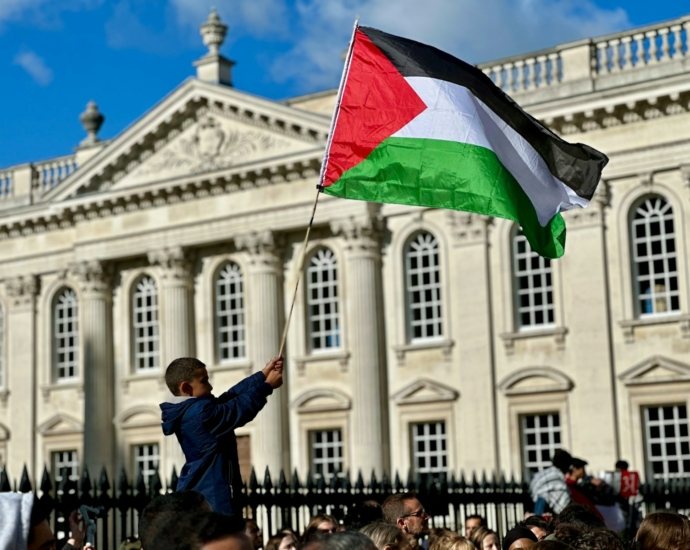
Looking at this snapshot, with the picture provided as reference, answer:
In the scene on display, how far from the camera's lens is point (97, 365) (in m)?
36.9

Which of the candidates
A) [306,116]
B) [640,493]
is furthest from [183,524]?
[306,116]

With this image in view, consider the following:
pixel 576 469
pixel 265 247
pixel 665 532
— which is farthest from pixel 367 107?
pixel 265 247

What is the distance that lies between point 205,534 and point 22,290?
36776mm

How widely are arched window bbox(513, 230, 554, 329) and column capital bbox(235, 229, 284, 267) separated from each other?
6.37 meters

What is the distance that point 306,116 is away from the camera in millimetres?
33562

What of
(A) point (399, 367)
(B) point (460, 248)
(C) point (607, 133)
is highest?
(C) point (607, 133)

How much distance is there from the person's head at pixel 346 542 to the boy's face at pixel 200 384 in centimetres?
365

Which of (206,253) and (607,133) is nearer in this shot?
(607,133)

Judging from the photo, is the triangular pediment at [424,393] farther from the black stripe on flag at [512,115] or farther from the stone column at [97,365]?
the black stripe on flag at [512,115]

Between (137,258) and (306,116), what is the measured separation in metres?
6.99

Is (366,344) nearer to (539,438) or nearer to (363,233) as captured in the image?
(363,233)

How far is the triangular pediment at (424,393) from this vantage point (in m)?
31.8

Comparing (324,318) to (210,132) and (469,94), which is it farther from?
(469,94)

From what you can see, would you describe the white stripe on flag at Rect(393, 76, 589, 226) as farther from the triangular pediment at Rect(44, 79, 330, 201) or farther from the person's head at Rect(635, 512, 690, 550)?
the triangular pediment at Rect(44, 79, 330, 201)
